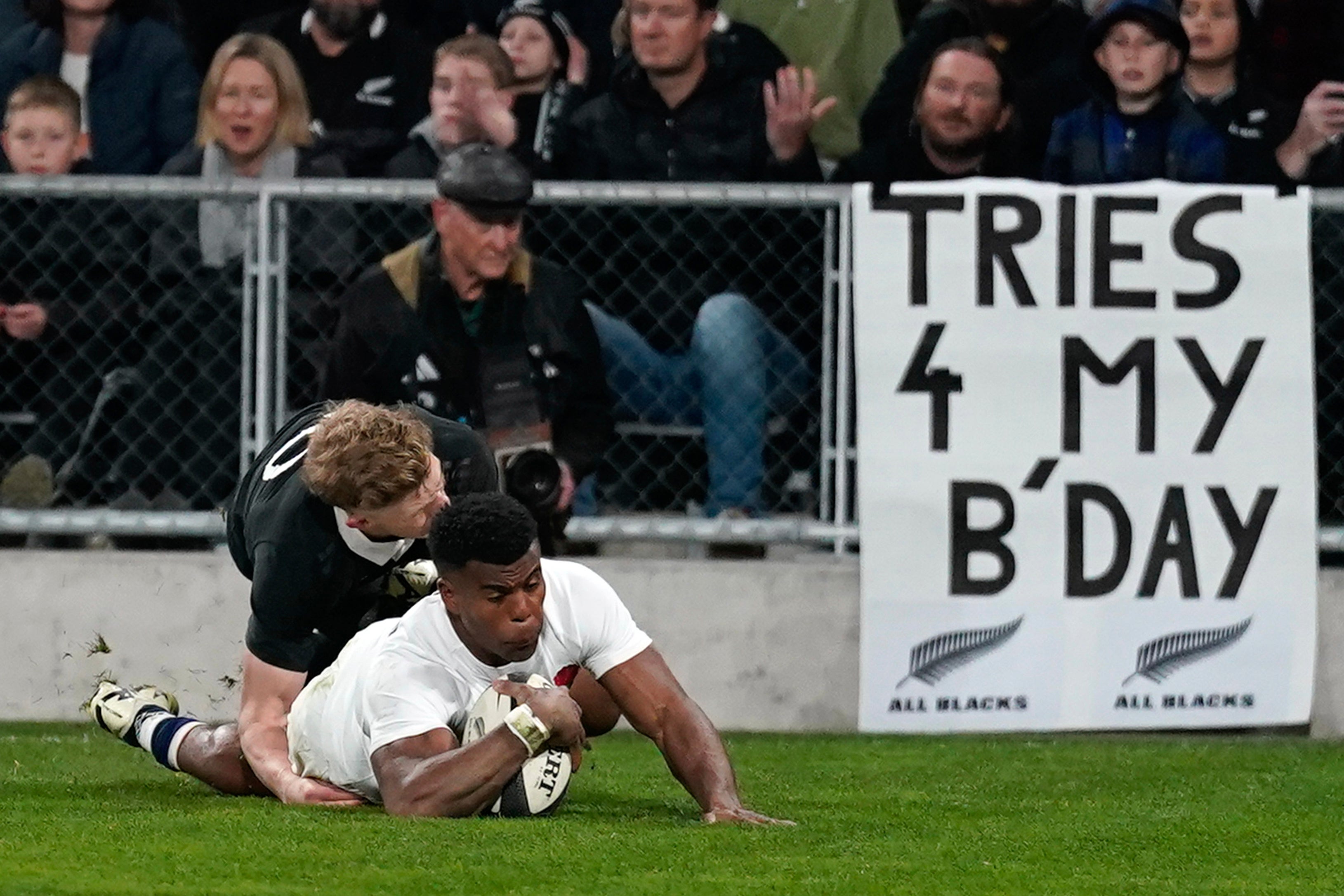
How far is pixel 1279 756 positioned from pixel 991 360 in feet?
5.34

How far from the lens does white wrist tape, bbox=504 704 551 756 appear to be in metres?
5.59

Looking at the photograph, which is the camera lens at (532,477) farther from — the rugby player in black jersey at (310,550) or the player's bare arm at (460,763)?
the player's bare arm at (460,763)

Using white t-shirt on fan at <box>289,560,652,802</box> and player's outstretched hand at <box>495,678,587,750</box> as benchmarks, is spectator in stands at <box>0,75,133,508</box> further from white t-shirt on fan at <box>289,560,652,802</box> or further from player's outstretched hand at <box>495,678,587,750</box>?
player's outstretched hand at <box>495,678,587,750</box>

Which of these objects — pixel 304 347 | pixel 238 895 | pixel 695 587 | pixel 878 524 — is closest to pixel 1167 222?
pixel 878 524

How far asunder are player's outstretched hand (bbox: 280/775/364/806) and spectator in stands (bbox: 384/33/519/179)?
3127 mm

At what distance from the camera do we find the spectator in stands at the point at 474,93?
28.6 feet

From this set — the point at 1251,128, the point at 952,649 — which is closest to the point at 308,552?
the point at 952,649

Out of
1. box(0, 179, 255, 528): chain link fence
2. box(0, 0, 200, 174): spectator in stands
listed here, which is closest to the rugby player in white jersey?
box(0, 179, 255, 528): chain link fence

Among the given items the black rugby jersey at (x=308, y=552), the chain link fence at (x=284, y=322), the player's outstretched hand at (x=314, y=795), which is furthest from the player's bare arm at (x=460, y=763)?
the chain link fence at (x=284, y=322)

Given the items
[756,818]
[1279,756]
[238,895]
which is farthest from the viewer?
[1279,756]

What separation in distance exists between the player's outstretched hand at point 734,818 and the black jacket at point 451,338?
2576 mm

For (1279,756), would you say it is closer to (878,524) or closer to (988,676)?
(988,676)

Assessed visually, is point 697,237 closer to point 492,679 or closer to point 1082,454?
point 1082,454

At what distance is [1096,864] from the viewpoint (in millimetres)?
5305
